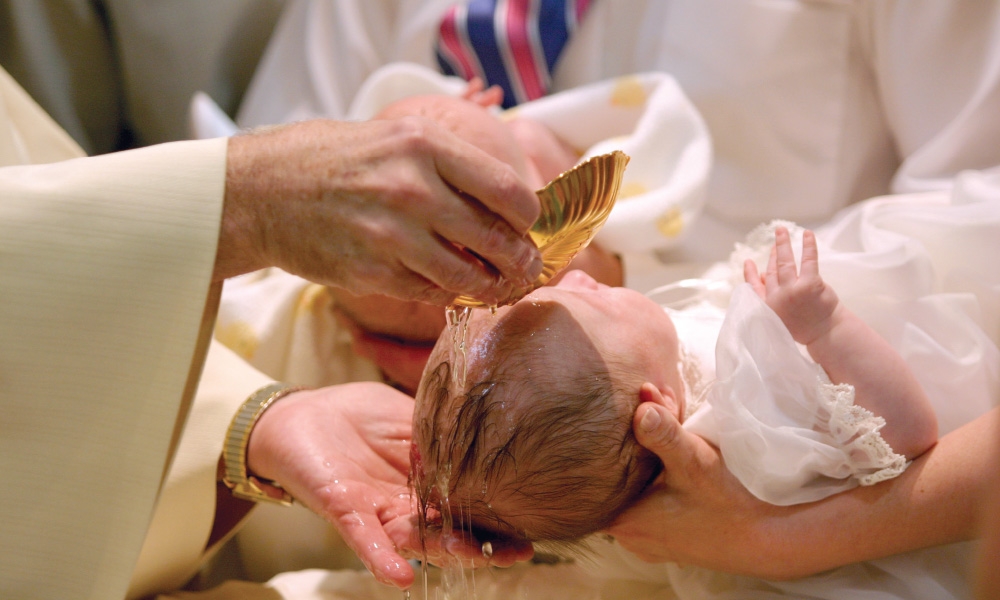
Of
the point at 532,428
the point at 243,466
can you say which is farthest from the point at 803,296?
the point at 243,466

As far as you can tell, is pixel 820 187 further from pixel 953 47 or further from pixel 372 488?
pixel 372 488

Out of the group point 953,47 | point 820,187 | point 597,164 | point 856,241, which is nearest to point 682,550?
point 597,164

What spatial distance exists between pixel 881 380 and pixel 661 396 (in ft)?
0.99

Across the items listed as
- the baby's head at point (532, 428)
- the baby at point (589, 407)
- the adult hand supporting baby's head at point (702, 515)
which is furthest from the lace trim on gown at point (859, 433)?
the baby's head at point (532, 428)

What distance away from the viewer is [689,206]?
5.64 feet

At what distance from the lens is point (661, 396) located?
1.09m

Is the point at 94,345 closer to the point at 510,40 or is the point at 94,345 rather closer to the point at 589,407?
the point at 589,407

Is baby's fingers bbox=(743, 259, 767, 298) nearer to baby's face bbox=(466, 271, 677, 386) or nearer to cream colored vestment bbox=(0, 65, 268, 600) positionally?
baby's face bbox=(466, 271, 677, 386)

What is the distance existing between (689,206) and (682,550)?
85 centimetres

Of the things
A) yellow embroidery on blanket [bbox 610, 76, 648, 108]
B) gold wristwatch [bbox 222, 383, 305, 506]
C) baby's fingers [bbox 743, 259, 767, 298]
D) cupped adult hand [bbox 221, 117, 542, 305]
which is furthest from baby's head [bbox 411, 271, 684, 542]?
yellow embroidery on blanket [bbox 610, 76, 648, 108]

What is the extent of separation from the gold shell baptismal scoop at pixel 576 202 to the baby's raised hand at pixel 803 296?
1.07 ft

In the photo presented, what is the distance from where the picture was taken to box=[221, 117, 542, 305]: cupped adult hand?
824 millimetres

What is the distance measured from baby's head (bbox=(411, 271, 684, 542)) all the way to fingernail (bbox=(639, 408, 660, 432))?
0.18 ft

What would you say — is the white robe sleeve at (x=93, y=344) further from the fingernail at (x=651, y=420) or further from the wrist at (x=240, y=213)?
the fingernail at (x=651, y=420)
